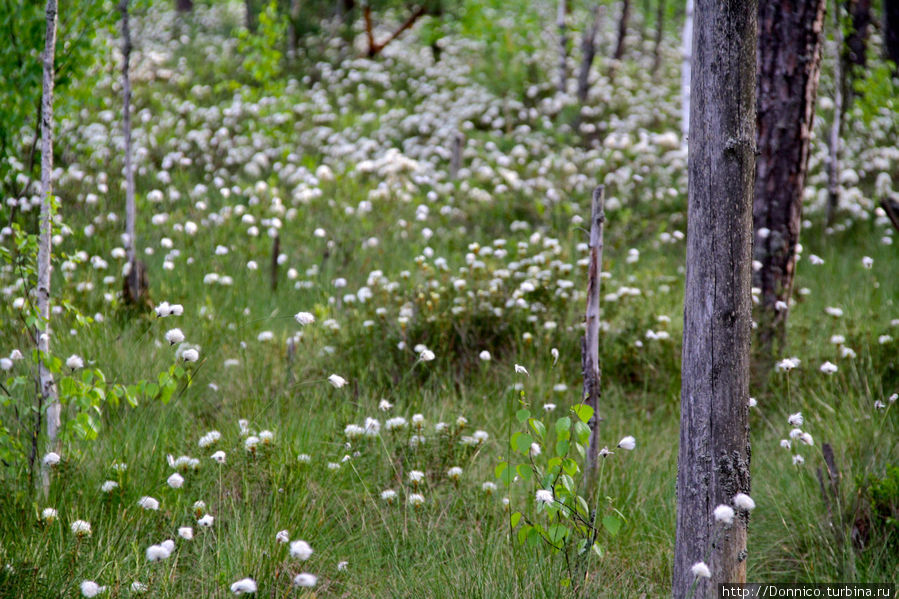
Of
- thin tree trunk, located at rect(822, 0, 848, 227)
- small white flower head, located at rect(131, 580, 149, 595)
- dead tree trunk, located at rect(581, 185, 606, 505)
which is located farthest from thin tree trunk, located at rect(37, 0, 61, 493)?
thin tree trunk, located at rect(822, 0, 848, 227)

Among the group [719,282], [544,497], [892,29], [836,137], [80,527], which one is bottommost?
[80,527]

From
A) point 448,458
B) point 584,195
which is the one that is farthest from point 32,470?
point 584,195

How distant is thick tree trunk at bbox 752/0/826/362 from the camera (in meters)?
5.56

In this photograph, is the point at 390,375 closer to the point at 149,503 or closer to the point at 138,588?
the point at 149,503

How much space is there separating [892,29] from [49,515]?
615 inches

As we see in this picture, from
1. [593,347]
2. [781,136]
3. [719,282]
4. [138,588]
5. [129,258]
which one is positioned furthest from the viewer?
→ [129,258]

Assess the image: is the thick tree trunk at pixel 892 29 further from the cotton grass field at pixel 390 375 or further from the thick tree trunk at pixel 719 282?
the thick tree trunk at pixel 719 282

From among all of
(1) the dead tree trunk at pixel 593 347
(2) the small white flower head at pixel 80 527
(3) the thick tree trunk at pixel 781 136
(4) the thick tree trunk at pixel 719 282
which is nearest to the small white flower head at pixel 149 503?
(2) the small white flower head at pixel 80 527

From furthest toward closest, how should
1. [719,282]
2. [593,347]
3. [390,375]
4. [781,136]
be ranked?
[781,136] < [390,375] < [593,347] < [719,282]

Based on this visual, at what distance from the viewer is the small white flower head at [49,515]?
3.06 m

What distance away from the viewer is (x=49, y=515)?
309 centimetres

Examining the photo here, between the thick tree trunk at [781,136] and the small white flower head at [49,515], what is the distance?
4813 mm

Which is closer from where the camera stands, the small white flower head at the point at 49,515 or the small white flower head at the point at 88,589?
the small white flower head at the point at 88,589

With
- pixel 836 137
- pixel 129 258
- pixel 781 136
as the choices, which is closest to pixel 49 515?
pixel 129 258
